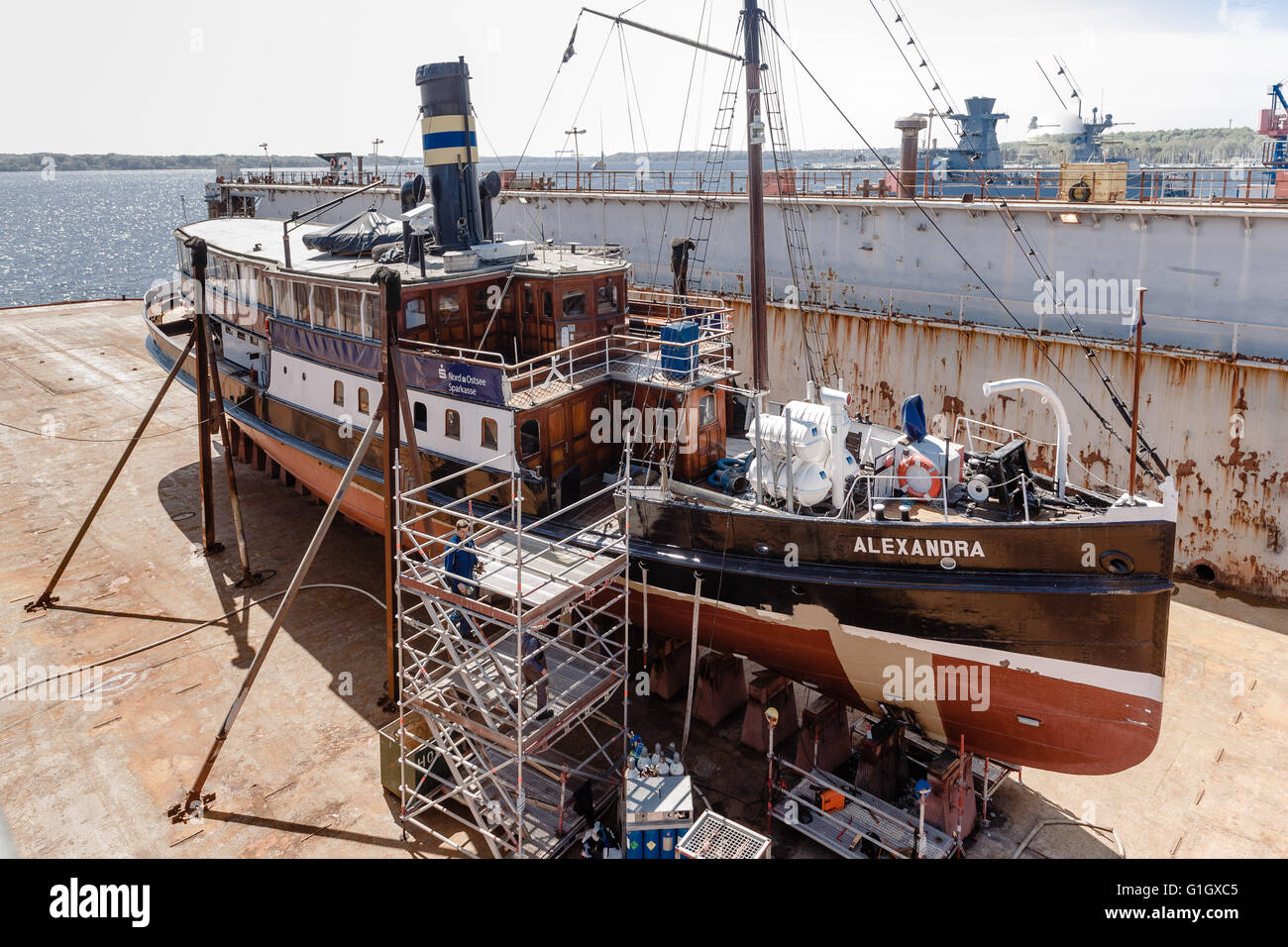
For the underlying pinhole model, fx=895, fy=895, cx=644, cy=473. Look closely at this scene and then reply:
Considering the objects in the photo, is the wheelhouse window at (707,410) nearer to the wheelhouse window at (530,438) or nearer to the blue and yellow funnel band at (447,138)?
the wheelhouse window at (530,438)

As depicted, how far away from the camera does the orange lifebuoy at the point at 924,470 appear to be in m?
14.8

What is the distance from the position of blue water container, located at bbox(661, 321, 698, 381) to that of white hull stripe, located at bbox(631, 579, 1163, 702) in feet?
19.3

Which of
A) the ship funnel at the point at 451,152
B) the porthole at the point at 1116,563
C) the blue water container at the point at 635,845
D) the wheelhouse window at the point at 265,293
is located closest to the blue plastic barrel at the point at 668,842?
the blue water container at the point at 635,845

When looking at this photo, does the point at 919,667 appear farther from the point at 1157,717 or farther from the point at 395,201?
the point at 395,201

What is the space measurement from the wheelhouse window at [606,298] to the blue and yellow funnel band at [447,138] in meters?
4.99

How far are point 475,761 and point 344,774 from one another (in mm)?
2128

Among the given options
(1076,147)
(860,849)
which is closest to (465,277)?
(860,849)

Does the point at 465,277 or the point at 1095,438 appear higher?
the point at 465,277

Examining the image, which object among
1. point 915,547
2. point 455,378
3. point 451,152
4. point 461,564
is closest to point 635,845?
point 461,564

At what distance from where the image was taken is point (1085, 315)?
2500 cm

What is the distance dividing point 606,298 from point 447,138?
5.85 metres

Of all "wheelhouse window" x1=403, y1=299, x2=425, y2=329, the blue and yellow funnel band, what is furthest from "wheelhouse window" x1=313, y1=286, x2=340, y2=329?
the blue and yellow funnel band

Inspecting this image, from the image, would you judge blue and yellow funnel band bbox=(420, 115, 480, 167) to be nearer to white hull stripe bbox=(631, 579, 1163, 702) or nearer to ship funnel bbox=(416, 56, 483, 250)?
ship funnel bbox=(416, 56, 483, 250)
